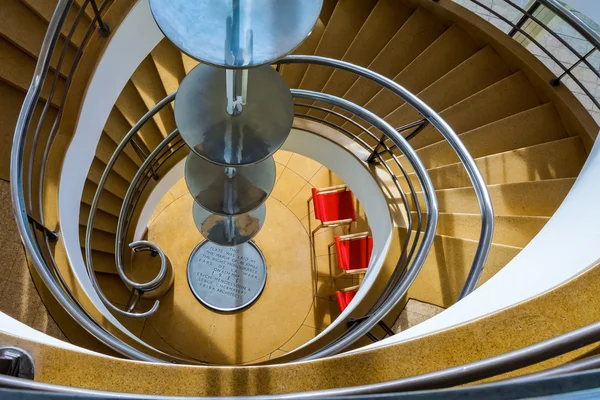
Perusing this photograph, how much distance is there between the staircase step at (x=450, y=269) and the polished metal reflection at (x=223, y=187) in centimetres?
163

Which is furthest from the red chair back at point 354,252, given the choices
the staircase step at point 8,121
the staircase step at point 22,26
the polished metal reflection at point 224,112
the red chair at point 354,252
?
the polished metal reflection at point 224,112

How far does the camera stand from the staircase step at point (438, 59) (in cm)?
471

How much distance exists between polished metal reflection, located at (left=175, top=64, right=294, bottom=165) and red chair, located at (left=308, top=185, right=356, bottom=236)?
392 centimetres

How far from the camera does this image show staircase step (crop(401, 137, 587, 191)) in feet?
12.6

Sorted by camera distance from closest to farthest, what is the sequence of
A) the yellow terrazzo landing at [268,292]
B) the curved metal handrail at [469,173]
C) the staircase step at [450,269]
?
the curved metal handrail at [469,173]
the staircase step at [450,269]
the yellow terrazzo landing at [268,292]

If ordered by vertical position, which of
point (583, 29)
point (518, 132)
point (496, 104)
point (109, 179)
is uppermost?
point (583, 29)

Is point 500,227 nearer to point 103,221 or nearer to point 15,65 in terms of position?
point 15,65

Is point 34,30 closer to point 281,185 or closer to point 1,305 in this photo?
point 1,305

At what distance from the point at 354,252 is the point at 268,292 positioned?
4.25ft

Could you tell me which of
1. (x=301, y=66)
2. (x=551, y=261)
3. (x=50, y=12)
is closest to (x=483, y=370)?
(x=551, y=261)

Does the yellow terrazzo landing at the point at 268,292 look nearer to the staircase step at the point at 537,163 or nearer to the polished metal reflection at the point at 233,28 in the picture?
the staircase step at the point at 537,163

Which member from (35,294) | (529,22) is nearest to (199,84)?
(35,294)

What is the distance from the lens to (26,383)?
3.89ft

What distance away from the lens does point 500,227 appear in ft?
11.7
